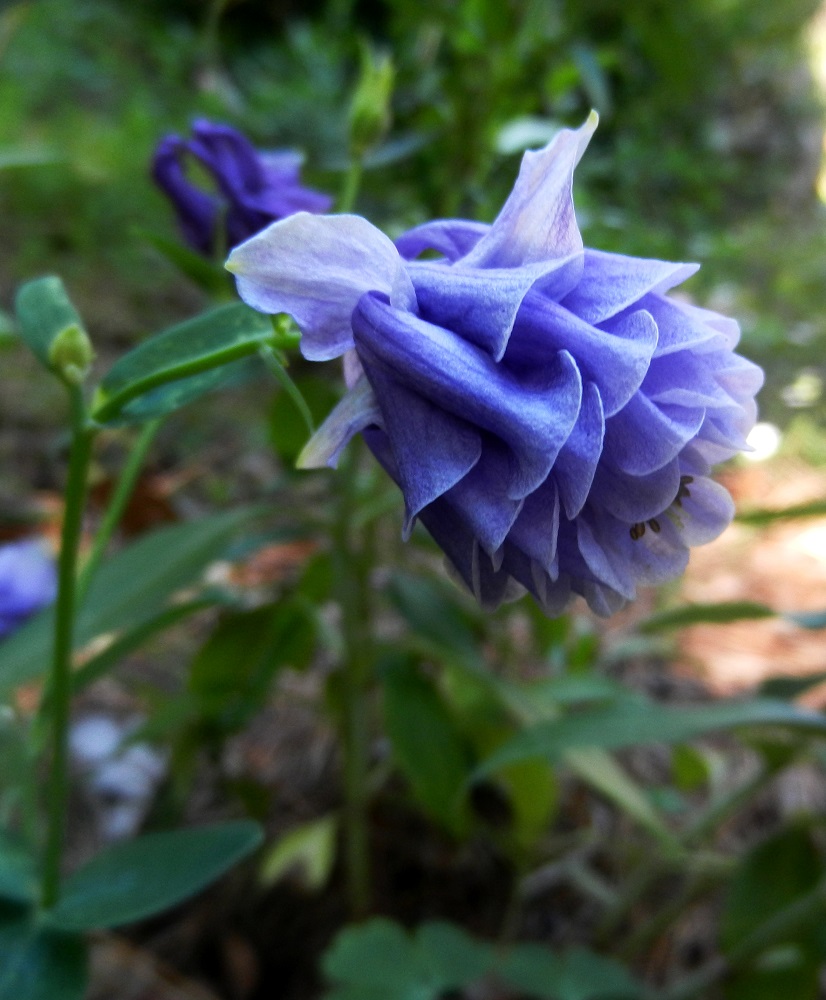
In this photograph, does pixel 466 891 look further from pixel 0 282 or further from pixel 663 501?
pixel 0 282

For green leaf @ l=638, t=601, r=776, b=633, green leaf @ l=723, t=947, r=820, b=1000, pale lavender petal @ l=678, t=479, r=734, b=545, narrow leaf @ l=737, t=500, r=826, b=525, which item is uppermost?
narrow leaf @ l=737, t=500, r=826, b=525

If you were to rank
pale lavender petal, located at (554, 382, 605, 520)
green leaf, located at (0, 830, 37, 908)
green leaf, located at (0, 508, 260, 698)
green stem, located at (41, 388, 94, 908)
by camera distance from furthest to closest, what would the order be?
green leaf, located at (0, 508, 260, 698) → green leaf, located at (0, 830, 37, 908) → green stem, located at (41, 388, 94, 908) → pale lavender petal, located at (554, 382, 605, 520)

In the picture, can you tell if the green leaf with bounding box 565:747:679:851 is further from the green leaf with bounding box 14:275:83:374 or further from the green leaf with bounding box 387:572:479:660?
the green leaf with bounding box 14:275:83:374

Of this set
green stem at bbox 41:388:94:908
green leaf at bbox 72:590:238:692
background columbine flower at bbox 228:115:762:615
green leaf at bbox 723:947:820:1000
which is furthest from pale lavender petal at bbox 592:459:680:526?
green leaf at bbox 723:947:820:1000

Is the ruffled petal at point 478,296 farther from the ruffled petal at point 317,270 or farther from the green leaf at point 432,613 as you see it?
the green leaf at point 432,613

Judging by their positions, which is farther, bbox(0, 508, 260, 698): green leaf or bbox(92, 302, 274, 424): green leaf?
bbox(0, 508, 260, 698): green leaf

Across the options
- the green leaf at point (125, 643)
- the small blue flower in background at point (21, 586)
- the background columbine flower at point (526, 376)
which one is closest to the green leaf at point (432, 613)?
the green leaf at point (125, 643)
